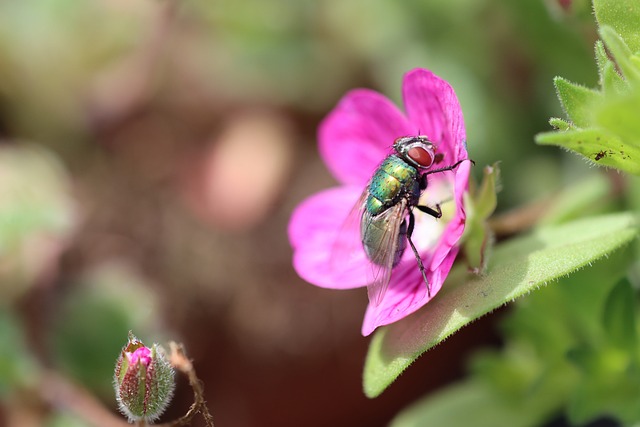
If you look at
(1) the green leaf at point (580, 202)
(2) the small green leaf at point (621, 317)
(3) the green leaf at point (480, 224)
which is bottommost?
(2) the small green leaf at point (621, 317)

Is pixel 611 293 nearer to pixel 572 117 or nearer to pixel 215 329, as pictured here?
pixel 572 117

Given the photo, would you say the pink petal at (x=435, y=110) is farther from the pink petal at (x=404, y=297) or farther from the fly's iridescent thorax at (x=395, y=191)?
the pink petal at (x=404, y=297)

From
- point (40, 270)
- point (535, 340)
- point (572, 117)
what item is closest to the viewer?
point (572, 117)

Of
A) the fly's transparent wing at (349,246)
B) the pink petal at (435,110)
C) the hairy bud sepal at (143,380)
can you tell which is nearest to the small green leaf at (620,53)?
the pink petal at (435,110)

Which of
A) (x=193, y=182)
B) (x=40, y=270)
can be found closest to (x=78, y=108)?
(x=193, y=182)

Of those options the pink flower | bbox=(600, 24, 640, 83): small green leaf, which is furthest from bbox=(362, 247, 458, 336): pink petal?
bbox=(600, 24, 640, 83): small green leaf

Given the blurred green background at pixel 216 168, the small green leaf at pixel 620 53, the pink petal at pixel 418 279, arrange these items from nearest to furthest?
the small green leaf at pixel 620 53 < the pink petal at pixel 418 279 < the blurred green background at pixel 216 168

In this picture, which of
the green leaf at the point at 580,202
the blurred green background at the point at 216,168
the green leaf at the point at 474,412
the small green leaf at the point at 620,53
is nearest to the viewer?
the small green leaf at the point at 620,53
